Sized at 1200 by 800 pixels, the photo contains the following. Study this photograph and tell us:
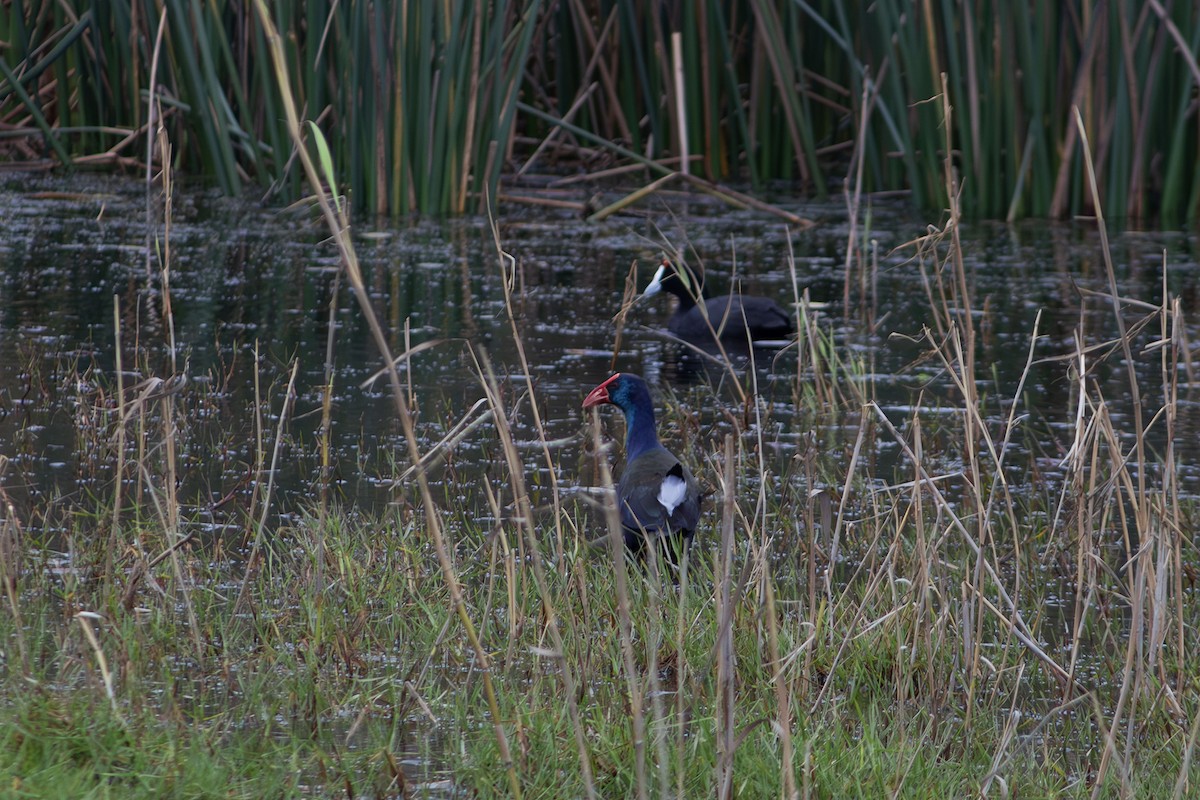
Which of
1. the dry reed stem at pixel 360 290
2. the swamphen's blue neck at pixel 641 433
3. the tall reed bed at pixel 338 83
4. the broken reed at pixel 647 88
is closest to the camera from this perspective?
the dry reed stem at pixel 360 290

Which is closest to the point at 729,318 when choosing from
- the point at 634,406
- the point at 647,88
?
the point at 634,406

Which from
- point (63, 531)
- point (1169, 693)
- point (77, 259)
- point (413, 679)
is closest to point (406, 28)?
point (77, 259)

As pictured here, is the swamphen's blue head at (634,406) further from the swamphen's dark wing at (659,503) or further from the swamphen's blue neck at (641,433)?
the swamphen's dark wing at (659,503)

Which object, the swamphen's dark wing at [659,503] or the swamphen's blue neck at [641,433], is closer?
the swamphen's dark wing at [659,503]

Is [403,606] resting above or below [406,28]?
below

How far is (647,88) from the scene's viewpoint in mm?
11078

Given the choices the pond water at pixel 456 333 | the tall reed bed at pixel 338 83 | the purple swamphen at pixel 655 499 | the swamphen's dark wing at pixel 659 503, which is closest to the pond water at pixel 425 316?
the pond water at pixel 456 333

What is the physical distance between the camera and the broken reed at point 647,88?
916cm

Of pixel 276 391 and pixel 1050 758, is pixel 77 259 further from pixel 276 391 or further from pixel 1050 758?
pixel 1050 758

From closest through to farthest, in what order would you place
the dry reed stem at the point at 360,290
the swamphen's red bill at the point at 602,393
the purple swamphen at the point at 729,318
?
the dry reed stem at the point at 360,290, the swamphen's red bill at the point at 602,393, the purple swamphen at the point at 729,318

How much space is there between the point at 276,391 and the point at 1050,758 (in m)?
3.66

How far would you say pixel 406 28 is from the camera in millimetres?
8938

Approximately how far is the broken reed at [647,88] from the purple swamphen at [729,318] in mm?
1083

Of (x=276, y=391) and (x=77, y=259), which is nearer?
(x=276, y=391)
